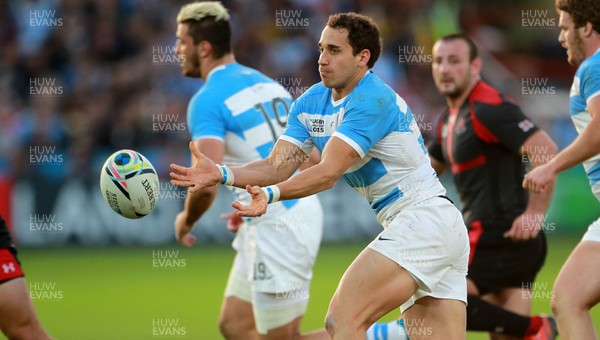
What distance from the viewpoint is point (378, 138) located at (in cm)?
534

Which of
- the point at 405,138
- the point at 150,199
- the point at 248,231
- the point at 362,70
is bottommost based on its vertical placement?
the point at 248,231

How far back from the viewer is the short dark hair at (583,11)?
6180mm

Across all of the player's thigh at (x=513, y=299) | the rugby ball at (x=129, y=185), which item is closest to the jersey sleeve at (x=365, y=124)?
the rugby ball at (x=129, y=185)

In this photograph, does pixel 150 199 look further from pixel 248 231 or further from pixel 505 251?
pixel 505 251

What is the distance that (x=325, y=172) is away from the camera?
521 centimetres

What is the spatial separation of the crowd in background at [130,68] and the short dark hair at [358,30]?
9704 millimetres

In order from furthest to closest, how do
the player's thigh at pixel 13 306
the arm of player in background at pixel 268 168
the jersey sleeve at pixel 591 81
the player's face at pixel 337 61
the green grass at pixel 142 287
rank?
the green grass at pixel 142 287 → the player's thigh at pixel 13 306 → the jersey sleeve at pixel 591 81 → the player's face at pixel 337 61 → the arm of player in background at pixel 268 168

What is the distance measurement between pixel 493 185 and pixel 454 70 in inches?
38.0

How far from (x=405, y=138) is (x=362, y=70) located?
1.57ft

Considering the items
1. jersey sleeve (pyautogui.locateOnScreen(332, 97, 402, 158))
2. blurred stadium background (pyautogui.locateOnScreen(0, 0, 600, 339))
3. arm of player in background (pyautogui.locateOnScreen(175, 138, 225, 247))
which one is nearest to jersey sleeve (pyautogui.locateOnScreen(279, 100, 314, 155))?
jersey sleeve (pyautogui.locateOnScreen(332, 97, 402, 158))

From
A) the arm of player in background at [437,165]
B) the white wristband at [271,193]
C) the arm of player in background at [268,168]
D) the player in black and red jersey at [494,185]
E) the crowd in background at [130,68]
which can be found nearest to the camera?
the white wristband at [271,193]

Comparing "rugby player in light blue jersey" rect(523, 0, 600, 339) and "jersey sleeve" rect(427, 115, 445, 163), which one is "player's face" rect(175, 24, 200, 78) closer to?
"jersey sleeve" rect(427, 115, 445, 163)

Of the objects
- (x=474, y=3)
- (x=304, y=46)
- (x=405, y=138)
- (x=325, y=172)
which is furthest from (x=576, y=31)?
(x=474, y=3)

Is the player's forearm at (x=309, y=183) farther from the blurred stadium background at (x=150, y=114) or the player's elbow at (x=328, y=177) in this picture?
the blurred stadium background at (x=150, y=114)
